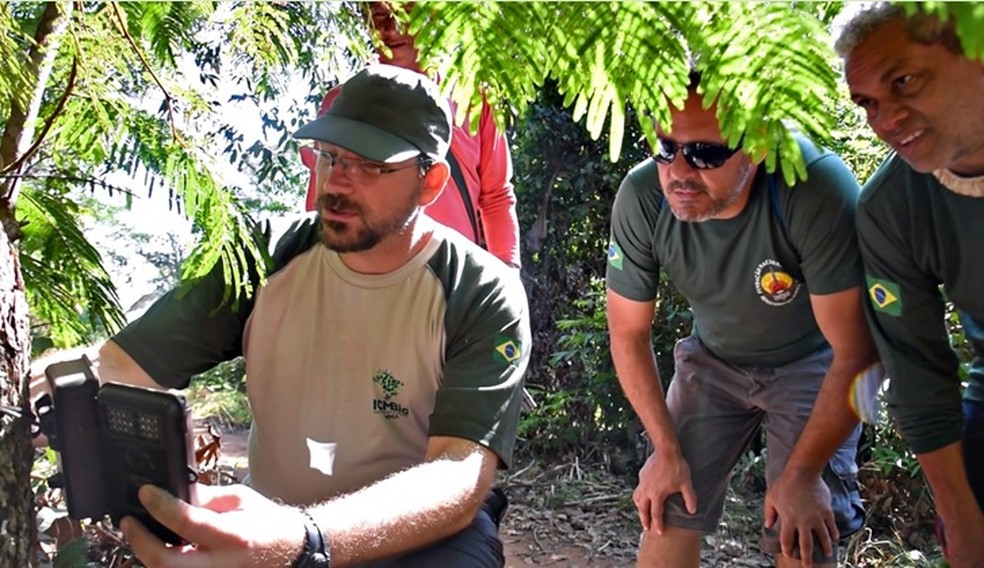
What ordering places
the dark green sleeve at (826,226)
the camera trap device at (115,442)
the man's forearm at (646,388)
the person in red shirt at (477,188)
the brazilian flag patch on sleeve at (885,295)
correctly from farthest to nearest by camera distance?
the person in red shirt at (477,188) → the man's forearm at (646,388) → the dark green sleeve at (826,226) → the brazilian flag patch on sleeve at (885,295) → the camera trap device at (115,442)

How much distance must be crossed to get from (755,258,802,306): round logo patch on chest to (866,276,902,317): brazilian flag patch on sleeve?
9.1 inches

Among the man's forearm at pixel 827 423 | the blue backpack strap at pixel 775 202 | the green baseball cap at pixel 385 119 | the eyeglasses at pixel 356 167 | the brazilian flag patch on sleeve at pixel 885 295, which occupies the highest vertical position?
the green baseball cap at pixel 385 119

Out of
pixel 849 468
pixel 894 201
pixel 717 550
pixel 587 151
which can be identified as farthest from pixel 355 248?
pixel 587 151

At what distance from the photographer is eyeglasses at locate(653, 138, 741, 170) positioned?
1.97 metres

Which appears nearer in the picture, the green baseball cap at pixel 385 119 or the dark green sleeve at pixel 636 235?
the green baseball cap at pixel 385 119

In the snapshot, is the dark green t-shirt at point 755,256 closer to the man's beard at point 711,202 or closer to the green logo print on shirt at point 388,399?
the man's beard at point 711,202

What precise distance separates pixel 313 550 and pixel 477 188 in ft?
4.83

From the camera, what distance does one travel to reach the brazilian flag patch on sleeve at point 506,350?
1969 millimetres

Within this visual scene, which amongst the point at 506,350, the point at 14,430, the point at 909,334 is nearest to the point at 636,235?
the point at 506,350

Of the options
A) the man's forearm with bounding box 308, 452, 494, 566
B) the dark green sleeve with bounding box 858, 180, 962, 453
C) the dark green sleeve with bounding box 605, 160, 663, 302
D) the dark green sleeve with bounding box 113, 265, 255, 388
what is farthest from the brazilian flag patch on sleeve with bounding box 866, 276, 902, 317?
the dark green sleeve with bounding box 113, 265, 255, 388

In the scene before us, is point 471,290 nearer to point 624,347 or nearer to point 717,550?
point 624,347

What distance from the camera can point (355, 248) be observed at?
6.59ft

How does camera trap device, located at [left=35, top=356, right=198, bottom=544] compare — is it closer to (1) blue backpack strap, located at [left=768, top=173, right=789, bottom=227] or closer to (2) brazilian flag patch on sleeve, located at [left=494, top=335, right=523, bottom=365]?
(2) brazilian flag patch on sleeve, located at [left=494, top=335, right=523, bottom=365]

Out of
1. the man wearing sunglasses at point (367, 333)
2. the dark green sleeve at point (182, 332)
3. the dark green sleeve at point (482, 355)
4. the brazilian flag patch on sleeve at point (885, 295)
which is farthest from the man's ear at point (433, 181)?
the brazilian flag patch on sleeve at point (885, 295)
